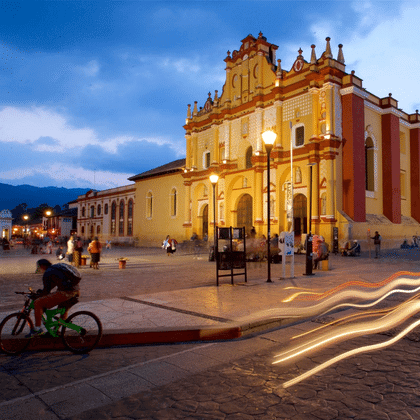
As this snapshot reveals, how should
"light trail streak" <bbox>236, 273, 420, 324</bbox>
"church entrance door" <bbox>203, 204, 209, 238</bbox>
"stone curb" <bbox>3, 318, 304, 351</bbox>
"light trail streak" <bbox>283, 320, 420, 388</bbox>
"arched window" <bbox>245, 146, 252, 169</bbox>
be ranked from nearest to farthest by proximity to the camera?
"light trail streak" <bbox>283, 320, 420, 388</bbox>, "stone curb" <bbox>3, 318, 304, 351</bbox>, "light trail streak" <bbox>236, 273, 420, 324</bbox>, "arched window" <bbox>245, 146, 252, 169</bbox>, "church entrance door" <bbox>203, 204, 209, 238</bbox>

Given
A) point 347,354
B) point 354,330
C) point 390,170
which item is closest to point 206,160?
point 390,170

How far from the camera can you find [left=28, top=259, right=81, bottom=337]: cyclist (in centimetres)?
515

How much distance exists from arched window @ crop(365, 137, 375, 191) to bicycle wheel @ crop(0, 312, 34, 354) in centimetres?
3054

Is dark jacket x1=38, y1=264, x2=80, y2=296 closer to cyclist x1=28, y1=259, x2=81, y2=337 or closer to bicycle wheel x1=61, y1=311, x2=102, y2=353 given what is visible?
cyclist x1=28, y1=259, x2=81, y2=337

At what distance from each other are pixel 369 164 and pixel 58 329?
103 ft

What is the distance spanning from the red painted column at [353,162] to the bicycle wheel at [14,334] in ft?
85.1

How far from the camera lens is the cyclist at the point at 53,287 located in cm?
515

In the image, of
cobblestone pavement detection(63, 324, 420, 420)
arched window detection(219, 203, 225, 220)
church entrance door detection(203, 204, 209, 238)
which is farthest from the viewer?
church entrance door detection(203, 204, 209, 238)

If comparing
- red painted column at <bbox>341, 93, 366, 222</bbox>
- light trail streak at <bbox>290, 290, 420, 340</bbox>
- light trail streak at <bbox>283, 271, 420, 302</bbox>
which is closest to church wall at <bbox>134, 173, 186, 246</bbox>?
red painted column at <bbox>341, 93, 366, 222</bbox>

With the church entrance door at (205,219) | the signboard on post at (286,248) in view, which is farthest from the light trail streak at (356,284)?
the church entrance door at (205,219)

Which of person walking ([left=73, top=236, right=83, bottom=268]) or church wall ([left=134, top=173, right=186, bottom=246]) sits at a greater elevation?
church wall ([left=134, top=173, right=186, bottom=246])

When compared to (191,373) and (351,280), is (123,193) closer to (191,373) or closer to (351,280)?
(351,280)

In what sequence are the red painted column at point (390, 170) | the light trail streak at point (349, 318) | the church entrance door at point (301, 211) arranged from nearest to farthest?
the light trail streak at point (349, 318), the church entrance door at point (301, 211), the red painted column at point (390, 170)

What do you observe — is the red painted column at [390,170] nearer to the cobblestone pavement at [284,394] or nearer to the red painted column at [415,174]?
the red painted column at [415,174]
